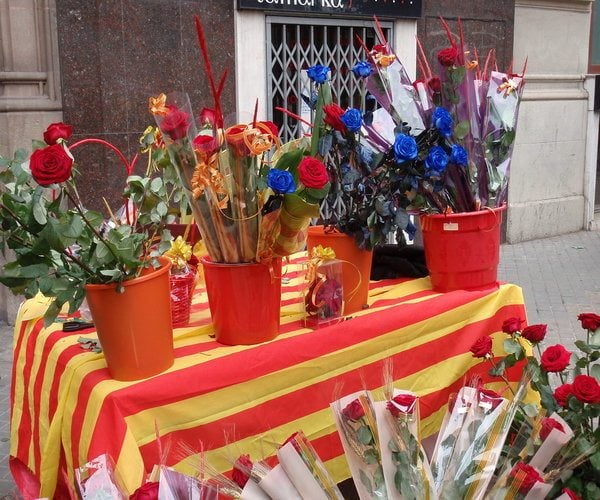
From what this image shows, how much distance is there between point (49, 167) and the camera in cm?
160

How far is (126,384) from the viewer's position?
1905 mm

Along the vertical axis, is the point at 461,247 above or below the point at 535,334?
above

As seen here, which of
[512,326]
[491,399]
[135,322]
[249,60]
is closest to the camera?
[491,399]

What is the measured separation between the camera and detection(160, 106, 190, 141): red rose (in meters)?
1.89

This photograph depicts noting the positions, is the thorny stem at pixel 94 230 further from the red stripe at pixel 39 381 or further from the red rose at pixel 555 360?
the red rose at pixel 555 360

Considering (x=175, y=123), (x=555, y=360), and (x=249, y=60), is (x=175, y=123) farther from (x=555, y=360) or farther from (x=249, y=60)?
(x=249, y=60)

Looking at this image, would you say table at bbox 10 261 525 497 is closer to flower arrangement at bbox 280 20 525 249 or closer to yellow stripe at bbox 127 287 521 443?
yellow stripe at bbox 127 287 521 443

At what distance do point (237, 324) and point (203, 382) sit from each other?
214 mm

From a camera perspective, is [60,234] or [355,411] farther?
[60,234]

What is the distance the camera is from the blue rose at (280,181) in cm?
192

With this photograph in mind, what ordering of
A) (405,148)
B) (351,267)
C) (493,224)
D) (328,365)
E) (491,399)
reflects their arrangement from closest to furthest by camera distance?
(491,399), (328,365), (405,148), (351,267), (493,224)

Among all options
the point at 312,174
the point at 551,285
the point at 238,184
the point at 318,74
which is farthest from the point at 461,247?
the point at 551,285

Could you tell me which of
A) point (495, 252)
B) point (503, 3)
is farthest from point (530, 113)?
point (495, 252)

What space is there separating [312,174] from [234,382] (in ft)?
2.04
